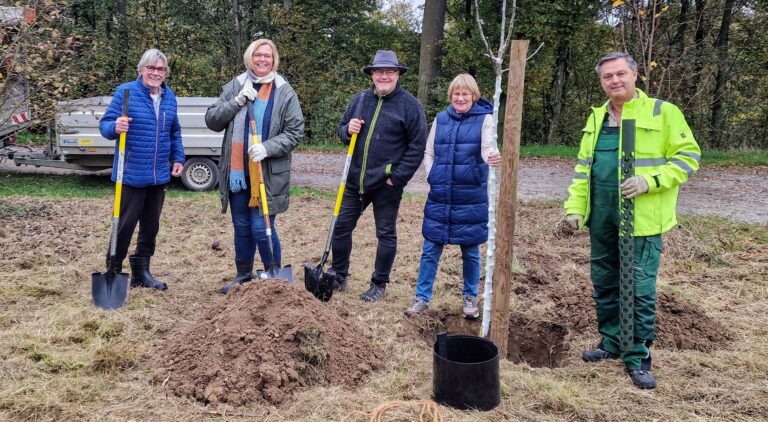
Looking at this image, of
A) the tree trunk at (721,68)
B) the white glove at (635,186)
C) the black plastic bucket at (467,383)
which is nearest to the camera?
the black plastic bucket at (467,383)

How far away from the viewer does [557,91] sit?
19.2 m

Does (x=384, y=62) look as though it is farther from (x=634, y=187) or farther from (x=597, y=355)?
(x=597, y=355)

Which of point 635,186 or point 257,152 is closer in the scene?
point 635,186

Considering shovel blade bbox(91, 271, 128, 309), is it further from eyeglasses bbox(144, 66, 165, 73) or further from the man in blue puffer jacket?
eyeglasses bbox(144, 66, 165, 73)

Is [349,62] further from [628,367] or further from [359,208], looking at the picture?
[628,367]

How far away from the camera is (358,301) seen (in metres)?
4.84

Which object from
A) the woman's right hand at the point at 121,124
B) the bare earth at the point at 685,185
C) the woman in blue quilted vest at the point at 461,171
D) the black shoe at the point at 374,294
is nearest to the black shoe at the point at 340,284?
the black shoe at the point at 374,294

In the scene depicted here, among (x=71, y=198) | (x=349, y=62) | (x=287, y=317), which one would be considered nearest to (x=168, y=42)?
(x=349, y=62)

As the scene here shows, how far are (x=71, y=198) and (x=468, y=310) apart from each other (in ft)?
23.0

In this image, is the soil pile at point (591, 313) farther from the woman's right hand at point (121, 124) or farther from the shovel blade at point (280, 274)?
the woman's right hand at point (121, 124)

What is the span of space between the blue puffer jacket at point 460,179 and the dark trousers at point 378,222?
1.32 feet

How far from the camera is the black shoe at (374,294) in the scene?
4.86m

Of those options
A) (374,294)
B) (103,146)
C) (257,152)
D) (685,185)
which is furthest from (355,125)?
(685,185)

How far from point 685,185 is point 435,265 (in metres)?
8.22
